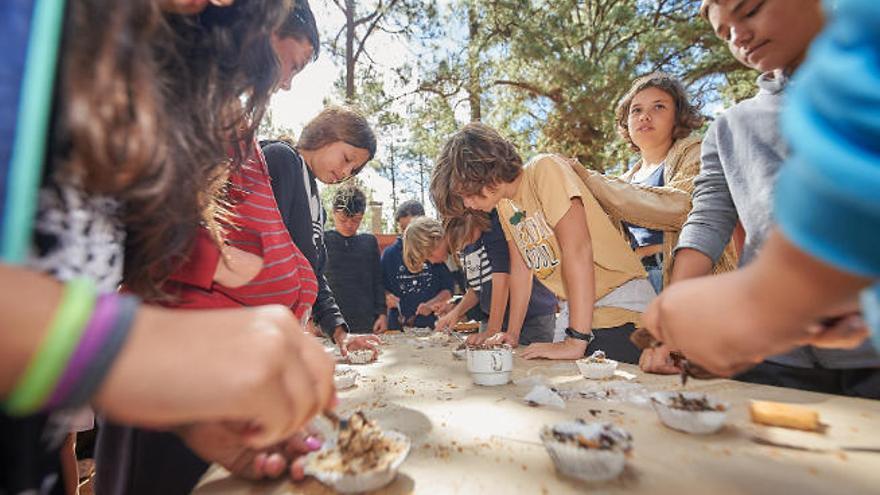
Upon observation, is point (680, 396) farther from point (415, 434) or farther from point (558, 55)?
point (558, 55)

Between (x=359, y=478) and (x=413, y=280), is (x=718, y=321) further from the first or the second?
(x=413, y=280)

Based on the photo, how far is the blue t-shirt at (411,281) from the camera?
4633mm

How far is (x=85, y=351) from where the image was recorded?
305 mm

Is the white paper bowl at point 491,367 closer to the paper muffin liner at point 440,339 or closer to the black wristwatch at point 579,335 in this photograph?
the black wristwatch at point 579,335

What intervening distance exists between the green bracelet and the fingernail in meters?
0.54

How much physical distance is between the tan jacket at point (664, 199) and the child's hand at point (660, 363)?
42 cm

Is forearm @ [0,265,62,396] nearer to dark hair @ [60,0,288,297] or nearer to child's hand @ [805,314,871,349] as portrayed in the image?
dark hair @ [60,0,288,297]

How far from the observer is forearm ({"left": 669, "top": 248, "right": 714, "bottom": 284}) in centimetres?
137

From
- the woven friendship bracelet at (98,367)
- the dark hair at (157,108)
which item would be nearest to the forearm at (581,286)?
the dark hair at (157,108)

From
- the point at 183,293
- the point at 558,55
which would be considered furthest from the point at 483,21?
the point at 183,293

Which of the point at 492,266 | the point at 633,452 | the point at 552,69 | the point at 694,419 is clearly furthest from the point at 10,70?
the point at 552,69

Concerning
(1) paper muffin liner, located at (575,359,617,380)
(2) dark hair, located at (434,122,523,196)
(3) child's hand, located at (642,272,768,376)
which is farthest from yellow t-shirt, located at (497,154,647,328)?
(3) child's hand, located at (642,272,768,376)

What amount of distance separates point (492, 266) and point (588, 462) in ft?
7.27

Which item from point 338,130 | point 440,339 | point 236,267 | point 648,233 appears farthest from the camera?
point 440,339
